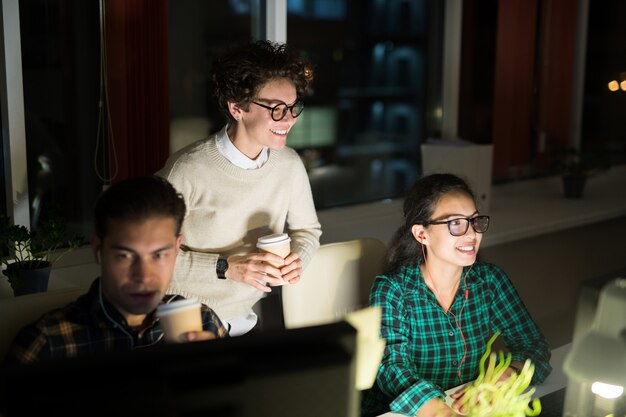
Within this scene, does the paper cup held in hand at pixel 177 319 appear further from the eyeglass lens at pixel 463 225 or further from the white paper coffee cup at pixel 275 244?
the eyeglass lens at pixel 463 225

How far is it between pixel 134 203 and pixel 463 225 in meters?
0.95

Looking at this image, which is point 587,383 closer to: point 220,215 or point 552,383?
point 552,383

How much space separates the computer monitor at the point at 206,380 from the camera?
81cm

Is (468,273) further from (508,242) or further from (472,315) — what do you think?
(508,242)

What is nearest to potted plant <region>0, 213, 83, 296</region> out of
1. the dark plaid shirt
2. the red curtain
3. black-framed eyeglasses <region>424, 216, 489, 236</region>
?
the red curtain

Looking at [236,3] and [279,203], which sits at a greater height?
[236,3]

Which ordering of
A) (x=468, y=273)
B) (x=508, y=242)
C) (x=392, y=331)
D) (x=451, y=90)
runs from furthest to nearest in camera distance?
(x=451, y=90) → (x=508, y=242) → (x=468, y=273) → (x=392, y=331)

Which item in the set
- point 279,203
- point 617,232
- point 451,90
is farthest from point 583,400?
point 451,90

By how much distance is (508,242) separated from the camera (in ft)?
11.5

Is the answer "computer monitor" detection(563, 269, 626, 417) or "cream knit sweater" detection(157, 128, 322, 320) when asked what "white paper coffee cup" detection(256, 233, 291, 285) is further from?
"computer monitor" detection(563, 269, 626, 417)

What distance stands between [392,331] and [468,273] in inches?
11.5

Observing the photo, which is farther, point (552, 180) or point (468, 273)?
point (552, 180)

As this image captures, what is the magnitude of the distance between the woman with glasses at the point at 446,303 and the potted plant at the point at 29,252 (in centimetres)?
106

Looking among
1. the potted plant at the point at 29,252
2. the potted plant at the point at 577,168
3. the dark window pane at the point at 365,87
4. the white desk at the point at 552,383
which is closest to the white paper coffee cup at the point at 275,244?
the white desk at the point at 552,383
